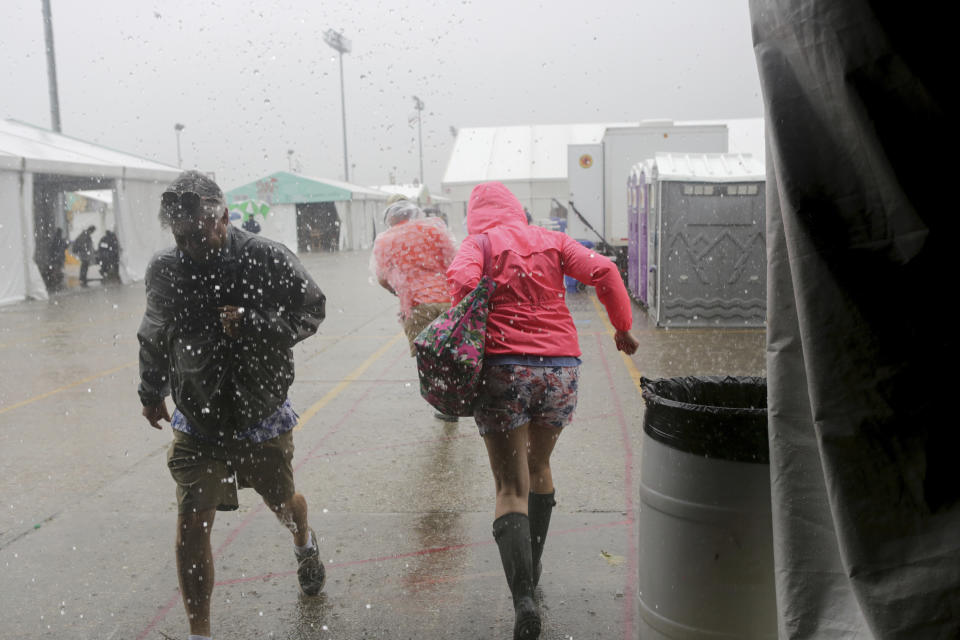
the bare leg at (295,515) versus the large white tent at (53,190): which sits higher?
→ the large white tent at (53,190)

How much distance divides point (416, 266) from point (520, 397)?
3.11 meters

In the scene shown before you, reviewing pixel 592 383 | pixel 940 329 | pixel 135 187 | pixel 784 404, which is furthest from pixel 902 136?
pixel 135 187

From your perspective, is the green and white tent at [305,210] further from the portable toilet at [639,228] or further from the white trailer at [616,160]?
the portable toilet at [639,228]

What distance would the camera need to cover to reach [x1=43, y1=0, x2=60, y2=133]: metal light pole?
24.2 meters

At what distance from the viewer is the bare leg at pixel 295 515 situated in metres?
3.38

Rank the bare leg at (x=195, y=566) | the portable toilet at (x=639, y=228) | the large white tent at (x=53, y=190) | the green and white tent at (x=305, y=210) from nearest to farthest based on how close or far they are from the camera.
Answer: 1. the bare leg at (x=195, y=566)
2. the portable toilet at (x=639, y=228)
3. the large white tent at (x=53, y=190)
4. the green and white tent at (x=305, y=210)

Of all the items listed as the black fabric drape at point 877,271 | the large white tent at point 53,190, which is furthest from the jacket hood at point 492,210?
the large white tent at point 53,190

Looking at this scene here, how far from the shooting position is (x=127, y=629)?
3.28 meters

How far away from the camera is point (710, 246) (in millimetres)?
10641

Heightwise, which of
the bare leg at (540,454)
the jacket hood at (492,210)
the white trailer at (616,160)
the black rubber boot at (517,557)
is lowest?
the black rubber boot at (517,557)

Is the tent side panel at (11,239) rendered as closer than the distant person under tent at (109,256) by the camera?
Yes

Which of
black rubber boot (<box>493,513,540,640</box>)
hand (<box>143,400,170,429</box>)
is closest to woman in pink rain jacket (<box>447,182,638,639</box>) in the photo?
black rubber boot (<box>493,513,540,640</box>)

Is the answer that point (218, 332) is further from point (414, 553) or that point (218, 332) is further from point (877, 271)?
point (877, 271)

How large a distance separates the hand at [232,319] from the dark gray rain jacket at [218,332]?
0.08 feet
